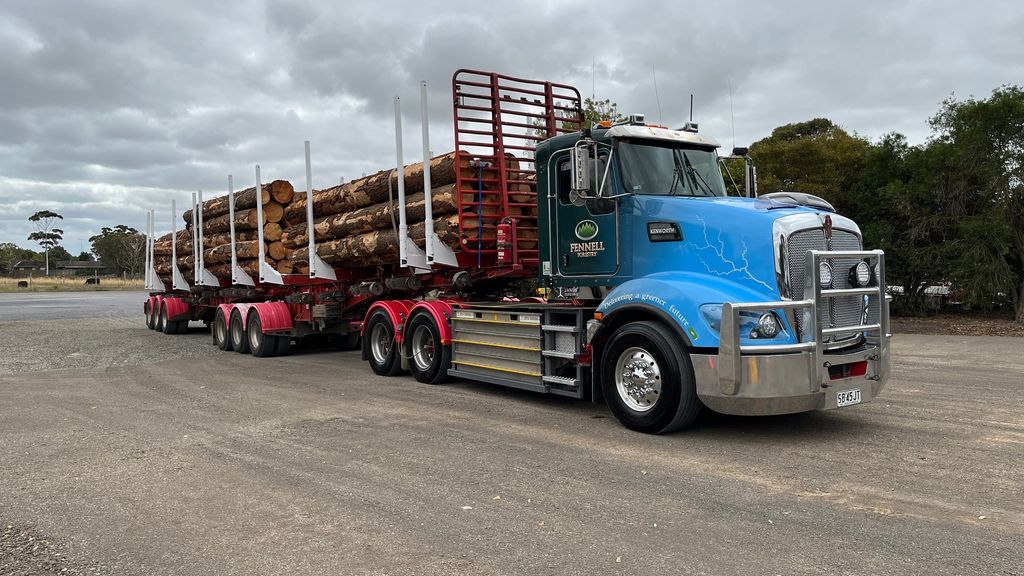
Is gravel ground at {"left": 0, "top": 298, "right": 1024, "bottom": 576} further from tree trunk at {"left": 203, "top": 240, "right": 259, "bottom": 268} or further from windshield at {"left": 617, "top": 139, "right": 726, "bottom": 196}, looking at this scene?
tree trunk at {"left": 203, "top": 240, "right": 259, "bottom": 268}

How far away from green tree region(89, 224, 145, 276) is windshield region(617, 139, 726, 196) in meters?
97.9

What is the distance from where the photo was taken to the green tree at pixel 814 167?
69.6 ft

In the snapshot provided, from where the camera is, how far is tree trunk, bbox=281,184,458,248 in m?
10.1

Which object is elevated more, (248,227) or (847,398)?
(248,227)

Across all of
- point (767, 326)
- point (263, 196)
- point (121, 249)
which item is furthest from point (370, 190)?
point (121, 249)

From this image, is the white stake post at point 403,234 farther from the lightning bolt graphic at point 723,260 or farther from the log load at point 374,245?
the lightning bolt graphic at point 723,260

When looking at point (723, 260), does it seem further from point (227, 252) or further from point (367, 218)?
point (227, 252)

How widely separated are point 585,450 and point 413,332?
484 centimetres

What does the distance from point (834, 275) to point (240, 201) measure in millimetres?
12171

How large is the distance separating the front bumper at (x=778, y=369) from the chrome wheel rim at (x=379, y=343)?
19.6ft

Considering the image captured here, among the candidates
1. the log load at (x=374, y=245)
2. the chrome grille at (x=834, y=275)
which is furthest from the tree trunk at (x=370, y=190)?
the chrome grille at (x=834, y=275)

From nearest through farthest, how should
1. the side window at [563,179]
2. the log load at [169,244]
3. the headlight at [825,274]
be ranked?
the headlight at [825,274] → the side window at [563,179] → the log load at [169,244]

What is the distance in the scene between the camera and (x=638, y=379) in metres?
7.02

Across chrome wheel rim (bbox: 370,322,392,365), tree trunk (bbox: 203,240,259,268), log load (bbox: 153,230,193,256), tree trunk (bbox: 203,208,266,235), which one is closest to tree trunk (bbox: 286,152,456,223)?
tree trunk (bbox: 203,208,266,235)
